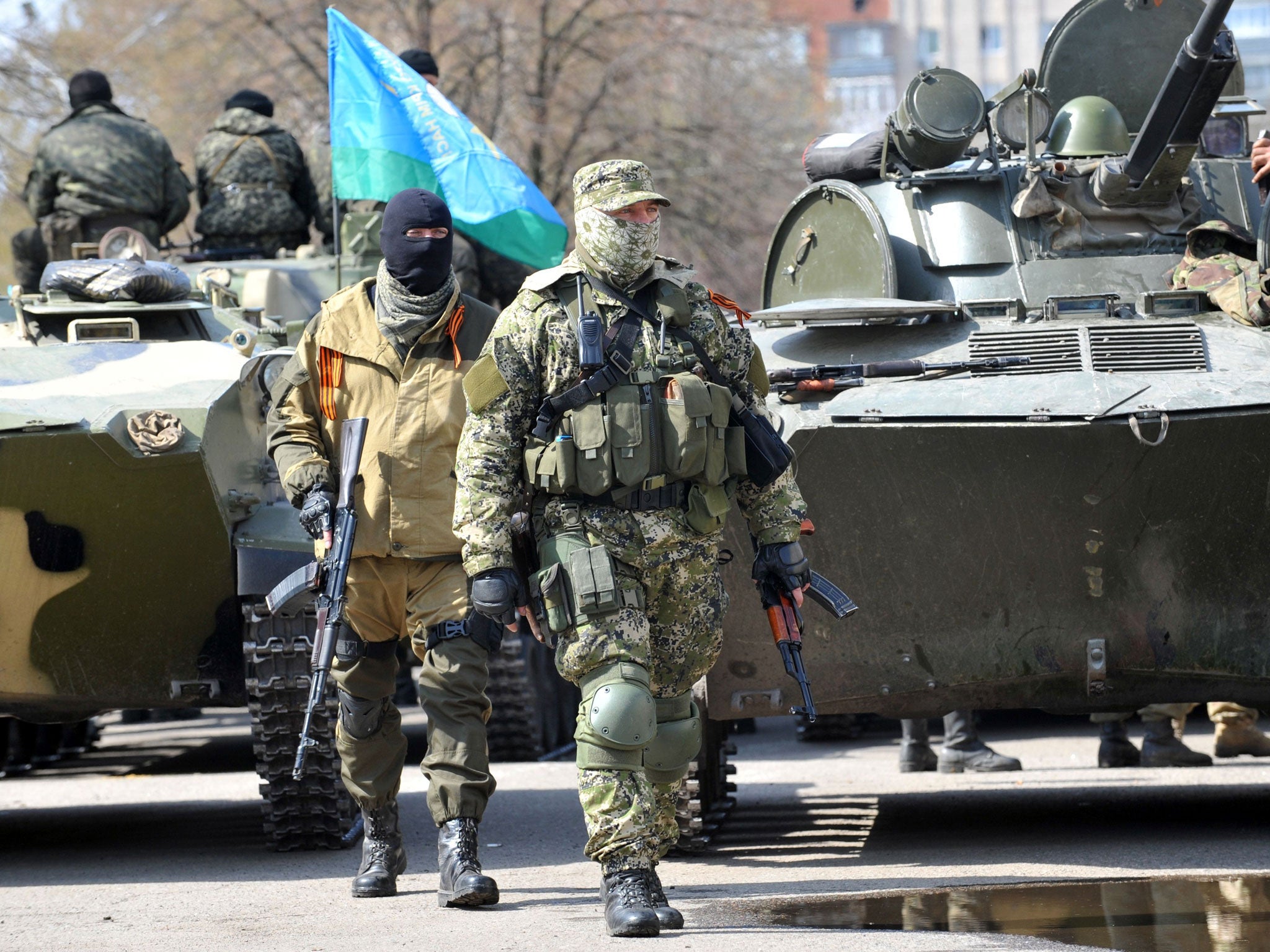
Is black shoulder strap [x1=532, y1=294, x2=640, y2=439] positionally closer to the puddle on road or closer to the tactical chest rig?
the tactical chest rig

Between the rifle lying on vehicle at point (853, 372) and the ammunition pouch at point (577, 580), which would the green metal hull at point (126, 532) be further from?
the ammunition pouch at point (577, 580)

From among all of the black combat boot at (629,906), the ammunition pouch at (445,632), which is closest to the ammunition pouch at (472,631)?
the ammunition pouch at (445,632)

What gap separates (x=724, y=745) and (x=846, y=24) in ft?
208

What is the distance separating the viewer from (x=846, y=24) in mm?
69312

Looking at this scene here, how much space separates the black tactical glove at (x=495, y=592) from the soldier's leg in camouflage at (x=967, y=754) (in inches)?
195

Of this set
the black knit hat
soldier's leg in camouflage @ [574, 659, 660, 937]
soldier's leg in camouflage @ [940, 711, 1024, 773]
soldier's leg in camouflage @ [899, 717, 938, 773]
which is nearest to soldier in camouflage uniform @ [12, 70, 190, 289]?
the black knit hat

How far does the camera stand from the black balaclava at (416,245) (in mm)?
6297

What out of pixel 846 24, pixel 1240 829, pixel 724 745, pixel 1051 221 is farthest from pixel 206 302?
pixel 846 24

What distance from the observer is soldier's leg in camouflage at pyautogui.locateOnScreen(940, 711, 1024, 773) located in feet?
33.3

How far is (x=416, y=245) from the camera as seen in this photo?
248 inches

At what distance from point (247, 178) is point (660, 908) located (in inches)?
316

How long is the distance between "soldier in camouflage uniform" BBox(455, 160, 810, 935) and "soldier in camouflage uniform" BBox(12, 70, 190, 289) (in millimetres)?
6622

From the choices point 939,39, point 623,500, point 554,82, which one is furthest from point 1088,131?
point 939,39

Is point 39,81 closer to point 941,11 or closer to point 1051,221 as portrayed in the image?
point 1051,221
